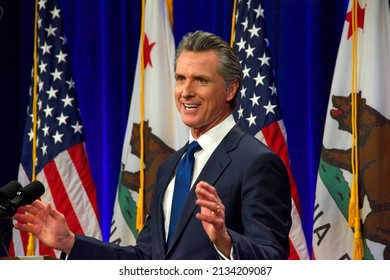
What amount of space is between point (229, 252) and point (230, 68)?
71 cm

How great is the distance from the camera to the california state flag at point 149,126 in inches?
193

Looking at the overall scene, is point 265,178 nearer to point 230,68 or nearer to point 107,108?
point 230,68

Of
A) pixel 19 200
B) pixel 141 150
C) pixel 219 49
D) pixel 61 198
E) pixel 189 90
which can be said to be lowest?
pixel 61 198

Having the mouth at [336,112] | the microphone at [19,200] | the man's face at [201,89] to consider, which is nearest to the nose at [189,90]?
the man's face at [201,89]

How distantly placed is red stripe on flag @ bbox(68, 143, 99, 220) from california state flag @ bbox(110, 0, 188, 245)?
23cm

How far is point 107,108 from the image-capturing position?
17.7ft

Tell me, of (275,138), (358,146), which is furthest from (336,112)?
(275,138)

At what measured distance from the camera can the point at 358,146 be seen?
4379 mm

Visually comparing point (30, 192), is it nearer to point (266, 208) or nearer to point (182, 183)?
point (182, 183)

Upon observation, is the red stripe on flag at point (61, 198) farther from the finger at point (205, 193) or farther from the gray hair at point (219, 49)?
the finger at point (205, 193)

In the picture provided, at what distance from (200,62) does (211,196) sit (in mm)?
681

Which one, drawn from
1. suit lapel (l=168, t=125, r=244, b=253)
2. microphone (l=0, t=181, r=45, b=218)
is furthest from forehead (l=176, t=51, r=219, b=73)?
microphone (l=0, t=181, r=45, b=218)

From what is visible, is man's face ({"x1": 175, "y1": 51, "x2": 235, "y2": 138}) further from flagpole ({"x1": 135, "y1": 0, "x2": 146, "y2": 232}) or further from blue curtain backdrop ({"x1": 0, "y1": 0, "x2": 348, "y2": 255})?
blue curtain backdrop ({"x1": 0, "y1": 0, "x2": 348, "y2": 255})

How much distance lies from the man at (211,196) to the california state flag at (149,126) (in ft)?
7.66
